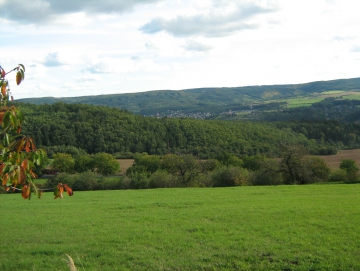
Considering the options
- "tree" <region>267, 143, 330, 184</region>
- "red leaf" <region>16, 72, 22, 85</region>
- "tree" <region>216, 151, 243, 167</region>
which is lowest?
"tree" <region>216, 151, 243, 167</region>

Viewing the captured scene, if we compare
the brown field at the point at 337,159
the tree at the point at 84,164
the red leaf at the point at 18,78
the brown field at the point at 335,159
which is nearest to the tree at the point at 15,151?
the red leaf at the point at 18,78

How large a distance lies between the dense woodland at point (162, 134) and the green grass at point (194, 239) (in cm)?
7896

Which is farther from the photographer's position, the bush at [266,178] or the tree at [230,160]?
the tree at [230,160]

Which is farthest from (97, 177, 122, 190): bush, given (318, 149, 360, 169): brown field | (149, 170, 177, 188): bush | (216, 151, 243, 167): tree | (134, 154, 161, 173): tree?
(318, 149, 360, 169): brown field

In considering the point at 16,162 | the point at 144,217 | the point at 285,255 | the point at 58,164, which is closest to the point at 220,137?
the point at 58,164

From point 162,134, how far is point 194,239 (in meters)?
104

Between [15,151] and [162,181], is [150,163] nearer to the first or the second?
[162,181]

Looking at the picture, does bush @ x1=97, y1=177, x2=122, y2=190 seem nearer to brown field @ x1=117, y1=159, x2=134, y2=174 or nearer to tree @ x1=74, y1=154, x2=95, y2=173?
brown field @ x1=117, y1=159, x2=134, y2=174

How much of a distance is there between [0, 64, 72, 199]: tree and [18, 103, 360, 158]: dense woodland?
92889 millimetres

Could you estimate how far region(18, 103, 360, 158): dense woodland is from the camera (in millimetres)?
104500

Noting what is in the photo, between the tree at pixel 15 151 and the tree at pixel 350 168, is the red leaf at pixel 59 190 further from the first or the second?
the tree at pixel 350 168

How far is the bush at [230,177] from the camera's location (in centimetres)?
4719

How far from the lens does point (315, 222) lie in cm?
1559

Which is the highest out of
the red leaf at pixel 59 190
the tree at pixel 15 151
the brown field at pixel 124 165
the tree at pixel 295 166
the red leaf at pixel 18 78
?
the red leaf at pixel 18 78
